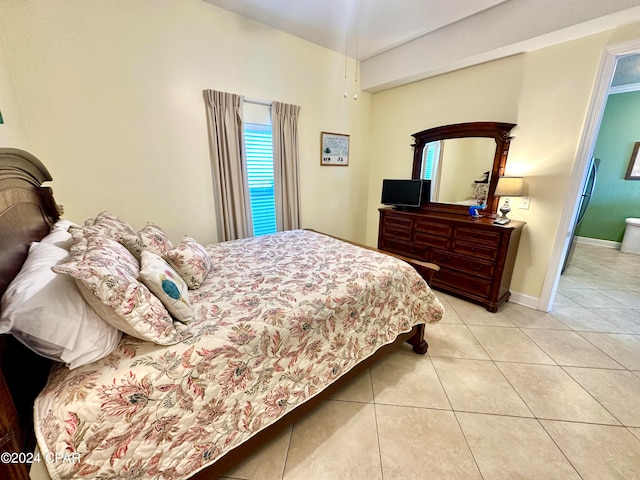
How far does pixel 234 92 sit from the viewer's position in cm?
265

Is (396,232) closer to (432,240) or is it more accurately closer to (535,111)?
(432,240)

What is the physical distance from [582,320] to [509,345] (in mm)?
1027

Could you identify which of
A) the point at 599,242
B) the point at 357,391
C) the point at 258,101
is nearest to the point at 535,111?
the point at 258,101

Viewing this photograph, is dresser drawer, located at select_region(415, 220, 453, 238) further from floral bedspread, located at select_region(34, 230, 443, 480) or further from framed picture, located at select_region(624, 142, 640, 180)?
framed picture, located at select_region(624, 142, 640, 180)

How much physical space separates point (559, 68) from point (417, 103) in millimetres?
1392

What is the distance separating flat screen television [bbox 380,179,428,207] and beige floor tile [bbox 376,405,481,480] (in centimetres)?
239

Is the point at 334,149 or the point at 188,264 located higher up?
the point at 334,149

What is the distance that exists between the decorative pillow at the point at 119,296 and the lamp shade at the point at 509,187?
2.95 meters

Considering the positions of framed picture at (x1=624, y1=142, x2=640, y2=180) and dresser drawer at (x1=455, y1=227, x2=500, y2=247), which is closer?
dresser drawer at (x1=455, y1=227, x2=500, y2=247)

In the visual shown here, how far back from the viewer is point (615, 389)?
1.72 metres

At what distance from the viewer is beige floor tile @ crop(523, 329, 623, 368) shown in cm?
196

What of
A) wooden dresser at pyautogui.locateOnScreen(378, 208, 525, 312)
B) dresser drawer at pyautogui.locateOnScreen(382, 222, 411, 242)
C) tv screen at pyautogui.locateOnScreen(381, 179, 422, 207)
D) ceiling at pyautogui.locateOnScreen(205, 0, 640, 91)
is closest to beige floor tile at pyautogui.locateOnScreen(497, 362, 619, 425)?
wooden dresser at pyautogui.locateOnScreen(378, 208, 525, 312)

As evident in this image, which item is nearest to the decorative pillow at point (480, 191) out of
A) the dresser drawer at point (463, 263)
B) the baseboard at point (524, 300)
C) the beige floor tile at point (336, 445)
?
the dresser drawer at point (463, 263)

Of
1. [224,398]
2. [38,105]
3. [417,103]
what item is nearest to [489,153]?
[417,103]
